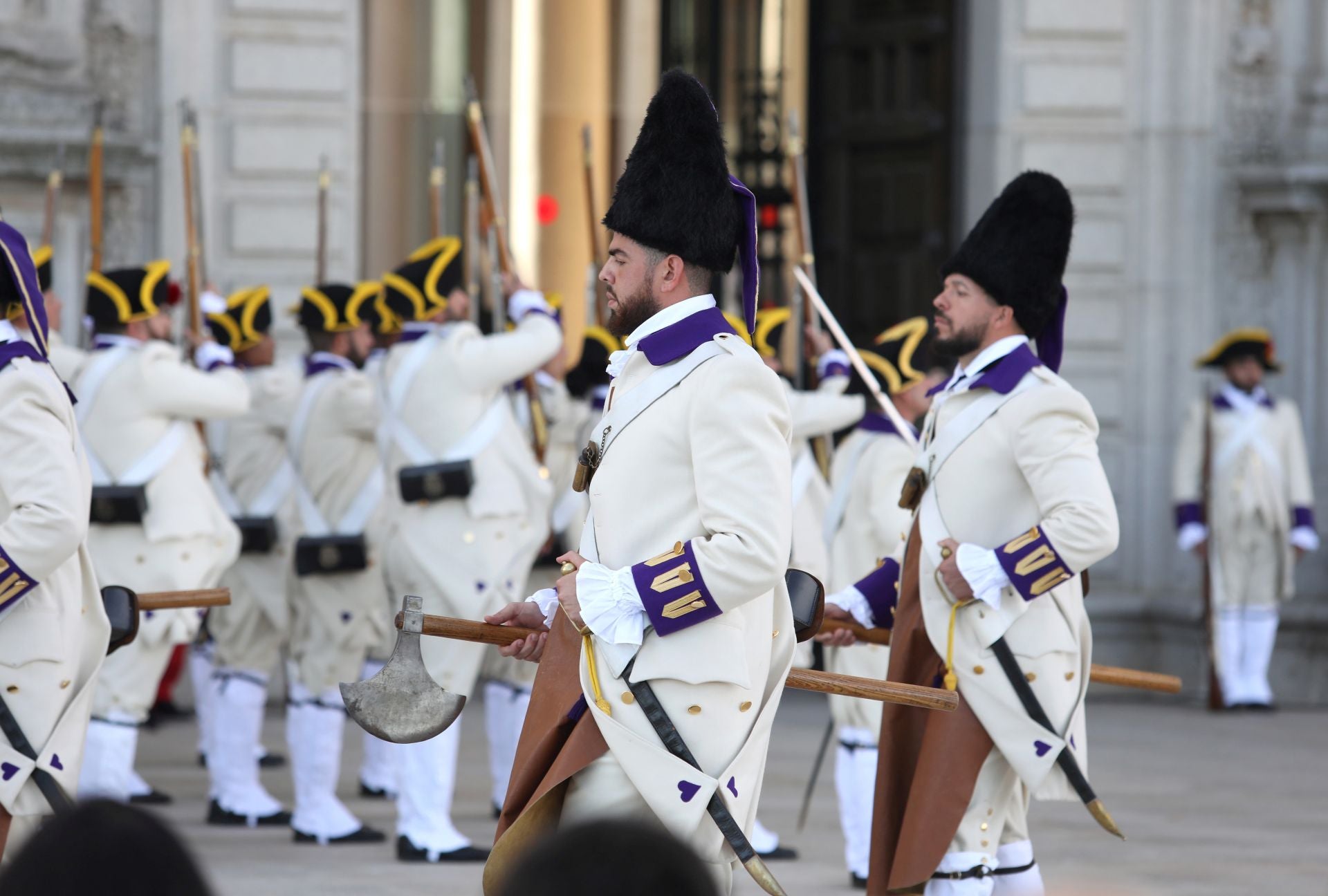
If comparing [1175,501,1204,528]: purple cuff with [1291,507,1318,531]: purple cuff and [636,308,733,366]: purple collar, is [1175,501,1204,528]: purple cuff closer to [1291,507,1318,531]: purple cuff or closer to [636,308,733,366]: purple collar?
[1291,507,1318,531]: purple cuff

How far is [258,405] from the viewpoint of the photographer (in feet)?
29.7

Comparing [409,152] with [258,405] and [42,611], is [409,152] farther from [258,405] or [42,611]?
[42,611]

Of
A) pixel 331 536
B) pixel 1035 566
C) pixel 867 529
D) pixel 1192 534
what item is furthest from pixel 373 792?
pixel 1192 534

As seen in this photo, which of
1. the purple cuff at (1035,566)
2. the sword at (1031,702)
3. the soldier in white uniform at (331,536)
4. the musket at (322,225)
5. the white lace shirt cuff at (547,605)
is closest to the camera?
the white lace shirt cuff at (547,605)

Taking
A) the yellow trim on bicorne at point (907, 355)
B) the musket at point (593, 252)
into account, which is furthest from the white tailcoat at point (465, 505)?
the musket at point (593, 252)

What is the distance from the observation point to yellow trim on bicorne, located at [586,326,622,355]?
9.30 m

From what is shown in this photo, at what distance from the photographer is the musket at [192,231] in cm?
921

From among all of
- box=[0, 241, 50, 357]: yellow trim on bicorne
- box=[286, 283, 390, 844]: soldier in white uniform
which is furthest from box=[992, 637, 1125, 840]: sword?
box=[286, 283, 390, 844]: soldier in white uniform

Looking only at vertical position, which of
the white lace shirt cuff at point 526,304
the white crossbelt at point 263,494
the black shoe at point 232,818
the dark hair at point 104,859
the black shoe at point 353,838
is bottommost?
the black shoe at point 232,818

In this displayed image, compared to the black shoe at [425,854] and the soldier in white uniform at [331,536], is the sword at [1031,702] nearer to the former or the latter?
the black shoe at [425,854]

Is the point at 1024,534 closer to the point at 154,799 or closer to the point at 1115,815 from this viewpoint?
the point at 1115,815

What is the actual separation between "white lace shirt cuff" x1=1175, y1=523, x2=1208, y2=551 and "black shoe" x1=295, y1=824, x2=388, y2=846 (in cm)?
574

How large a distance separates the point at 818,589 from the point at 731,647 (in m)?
0.41

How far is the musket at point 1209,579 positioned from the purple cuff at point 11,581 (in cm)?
849
